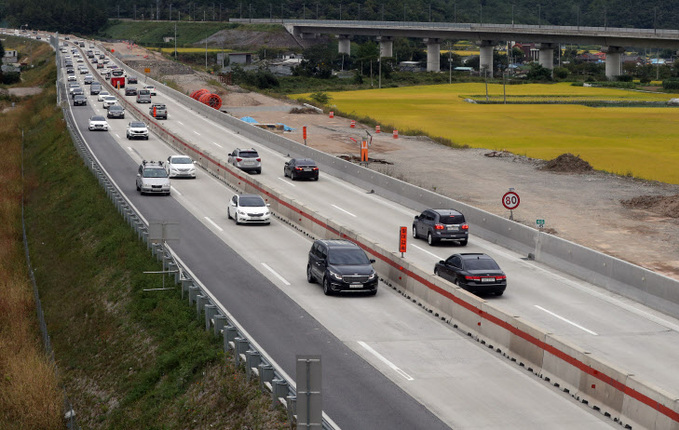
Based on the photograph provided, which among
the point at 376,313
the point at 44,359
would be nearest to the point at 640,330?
the point at 376,313

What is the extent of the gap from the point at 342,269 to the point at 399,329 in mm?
4648

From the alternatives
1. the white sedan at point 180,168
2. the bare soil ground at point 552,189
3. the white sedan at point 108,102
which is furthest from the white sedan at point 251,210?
the white sedan at point 108,102

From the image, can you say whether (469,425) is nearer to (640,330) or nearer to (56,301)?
(640,330)

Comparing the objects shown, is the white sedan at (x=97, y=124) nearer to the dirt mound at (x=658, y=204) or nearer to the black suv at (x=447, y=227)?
the dirt mound at (x=658, y=204)

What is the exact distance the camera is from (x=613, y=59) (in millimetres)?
182250

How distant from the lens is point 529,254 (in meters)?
42.0

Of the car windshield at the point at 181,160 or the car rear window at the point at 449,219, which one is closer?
the car rear window at the point at 449,219

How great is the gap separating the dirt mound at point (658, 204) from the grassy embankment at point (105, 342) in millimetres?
27465

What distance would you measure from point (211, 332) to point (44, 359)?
618 cm

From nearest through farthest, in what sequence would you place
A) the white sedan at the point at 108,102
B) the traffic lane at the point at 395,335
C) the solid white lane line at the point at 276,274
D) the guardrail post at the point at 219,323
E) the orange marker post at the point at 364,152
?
the traffic lane at the point at 395,335 → the guardrail post at the point at 219,323 → the solid white lane line at the point at 276,274 → the orange marker post at the point at 364,152 → the white sedan at the point at 108,102

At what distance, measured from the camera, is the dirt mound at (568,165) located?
227 ft

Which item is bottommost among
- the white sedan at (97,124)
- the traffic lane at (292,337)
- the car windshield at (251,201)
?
the traffic lane at (292,337)

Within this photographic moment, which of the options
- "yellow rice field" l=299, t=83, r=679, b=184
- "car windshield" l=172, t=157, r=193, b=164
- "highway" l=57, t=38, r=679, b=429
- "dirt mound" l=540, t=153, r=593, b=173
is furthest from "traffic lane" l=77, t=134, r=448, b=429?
"yellow rice field" l=299, t=83, r=679, b=184

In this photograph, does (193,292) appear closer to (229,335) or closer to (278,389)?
(229,335)
